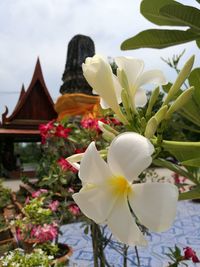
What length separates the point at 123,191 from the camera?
340 mm

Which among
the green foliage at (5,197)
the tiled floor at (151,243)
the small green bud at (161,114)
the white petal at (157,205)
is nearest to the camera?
the white petal at (157,205)

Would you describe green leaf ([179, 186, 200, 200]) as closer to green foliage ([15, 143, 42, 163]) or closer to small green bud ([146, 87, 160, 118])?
small green bud ([146, 87, 160, 118])

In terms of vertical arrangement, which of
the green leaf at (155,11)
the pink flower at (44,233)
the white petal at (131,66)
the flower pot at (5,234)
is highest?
the green leaf at (155,11)

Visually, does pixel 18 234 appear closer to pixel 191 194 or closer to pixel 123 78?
pixel 191 194

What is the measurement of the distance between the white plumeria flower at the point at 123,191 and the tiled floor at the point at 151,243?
1898 mm

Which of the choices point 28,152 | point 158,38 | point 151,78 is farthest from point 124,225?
point 28,152

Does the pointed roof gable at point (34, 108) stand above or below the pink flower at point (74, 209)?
above

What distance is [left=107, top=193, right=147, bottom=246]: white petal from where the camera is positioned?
1.10ft

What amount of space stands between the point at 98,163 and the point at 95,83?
0.15 m

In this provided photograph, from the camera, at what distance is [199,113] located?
2.15ft

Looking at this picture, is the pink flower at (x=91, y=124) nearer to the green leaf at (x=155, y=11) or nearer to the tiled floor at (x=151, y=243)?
the tiled floor at (x=151, y=243)

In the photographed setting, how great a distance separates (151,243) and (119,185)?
2.92 meters

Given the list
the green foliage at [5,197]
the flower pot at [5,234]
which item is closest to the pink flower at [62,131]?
the flower pot at [5,234]

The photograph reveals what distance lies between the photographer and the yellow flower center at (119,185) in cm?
34
